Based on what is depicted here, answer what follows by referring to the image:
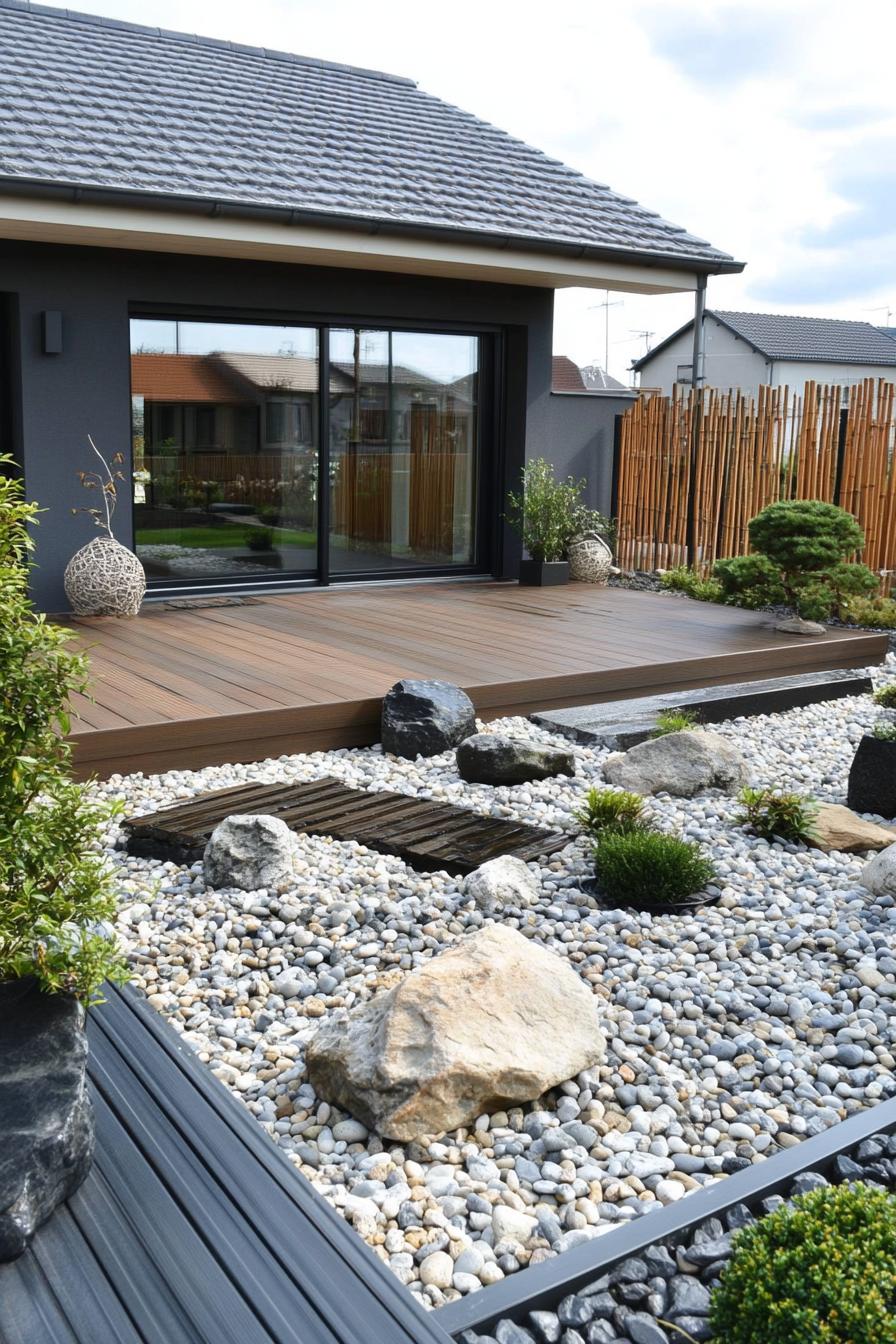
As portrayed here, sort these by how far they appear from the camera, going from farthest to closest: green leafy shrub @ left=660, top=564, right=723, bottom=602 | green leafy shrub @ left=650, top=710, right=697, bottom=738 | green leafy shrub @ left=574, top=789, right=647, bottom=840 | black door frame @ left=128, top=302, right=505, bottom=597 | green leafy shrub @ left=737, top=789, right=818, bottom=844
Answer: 1. green leafy shrub @ left=660, top=564, right=723, bottom=602
2. black door frame @ left=128, top=302, right=505, bottom=597
3. green leafy shrub @ left=650, top=710, right=697, bottom=738
4. green leafy shrub @ left=737, top=789, right=818, bottom=844
5. green leafy shrub @ left=574, top=789, right=647, bottom=840

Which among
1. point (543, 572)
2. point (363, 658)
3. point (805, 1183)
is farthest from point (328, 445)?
point (805, 1183)

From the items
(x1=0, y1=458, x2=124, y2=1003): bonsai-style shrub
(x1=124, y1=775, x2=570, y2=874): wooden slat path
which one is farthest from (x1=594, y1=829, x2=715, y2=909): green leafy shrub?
(x1=0, y1=458, x2=124, y2=1003): bonsai-style shrub

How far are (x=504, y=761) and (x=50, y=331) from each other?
4393 mm

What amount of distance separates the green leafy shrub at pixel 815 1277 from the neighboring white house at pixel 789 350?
3763 centimetres

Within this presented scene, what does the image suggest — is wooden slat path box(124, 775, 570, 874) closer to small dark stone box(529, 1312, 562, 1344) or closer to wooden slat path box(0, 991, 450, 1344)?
wooden slat path box(0, 991, 450, 1344)

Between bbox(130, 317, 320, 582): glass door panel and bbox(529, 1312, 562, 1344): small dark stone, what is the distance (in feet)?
22.2

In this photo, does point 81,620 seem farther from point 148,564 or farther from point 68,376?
point 68,376

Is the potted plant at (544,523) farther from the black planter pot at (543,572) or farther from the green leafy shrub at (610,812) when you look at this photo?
the green leafy shrub at (610,812)

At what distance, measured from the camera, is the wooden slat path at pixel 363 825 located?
12.2 ft

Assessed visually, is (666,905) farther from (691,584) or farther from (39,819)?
(691,584)

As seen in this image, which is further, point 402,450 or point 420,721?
point 402,450

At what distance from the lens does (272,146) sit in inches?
322

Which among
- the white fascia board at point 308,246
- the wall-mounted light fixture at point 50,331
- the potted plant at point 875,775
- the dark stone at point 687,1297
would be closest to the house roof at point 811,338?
the white fascia board at point 308,246

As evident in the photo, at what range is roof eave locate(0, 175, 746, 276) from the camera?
634 cm
